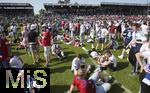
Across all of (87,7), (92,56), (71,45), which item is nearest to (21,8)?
(87,7)

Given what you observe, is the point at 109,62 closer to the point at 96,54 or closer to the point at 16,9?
the point at 96,54

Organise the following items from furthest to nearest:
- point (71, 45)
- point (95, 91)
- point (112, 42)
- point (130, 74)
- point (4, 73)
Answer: point (71, 45)
point (112, 42)
point (130, 74)
point (4, 73)
point (95, 91)

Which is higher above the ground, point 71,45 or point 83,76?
point 83,76

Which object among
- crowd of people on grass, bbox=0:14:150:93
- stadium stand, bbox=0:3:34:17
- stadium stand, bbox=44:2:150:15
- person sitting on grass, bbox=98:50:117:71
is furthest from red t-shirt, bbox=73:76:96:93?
stadium stand, bbox=44:2:150:15

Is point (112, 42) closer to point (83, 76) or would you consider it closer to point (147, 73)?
point (83, 76)

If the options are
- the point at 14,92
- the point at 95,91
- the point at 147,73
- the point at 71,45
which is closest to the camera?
the point at 147,73

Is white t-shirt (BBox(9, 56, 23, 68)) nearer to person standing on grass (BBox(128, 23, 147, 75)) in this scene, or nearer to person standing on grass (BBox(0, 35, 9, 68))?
Answer: person standing on grass (BBox(0, 35, 9, 68))

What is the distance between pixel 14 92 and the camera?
9.70 meters

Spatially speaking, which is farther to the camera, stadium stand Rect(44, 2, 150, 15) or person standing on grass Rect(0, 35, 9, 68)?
stadium stand Rect(44, 2, 150, 15)

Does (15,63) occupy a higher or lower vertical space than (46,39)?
lower

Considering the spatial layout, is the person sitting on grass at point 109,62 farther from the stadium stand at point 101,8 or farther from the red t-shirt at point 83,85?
the stadium stand at point 101,8

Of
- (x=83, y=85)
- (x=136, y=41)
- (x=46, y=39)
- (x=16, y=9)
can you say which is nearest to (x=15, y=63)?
(x=46, y=39)

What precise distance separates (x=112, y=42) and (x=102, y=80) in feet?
31.0

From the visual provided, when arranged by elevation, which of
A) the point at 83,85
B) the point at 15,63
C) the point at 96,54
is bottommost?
the point at 96,54
